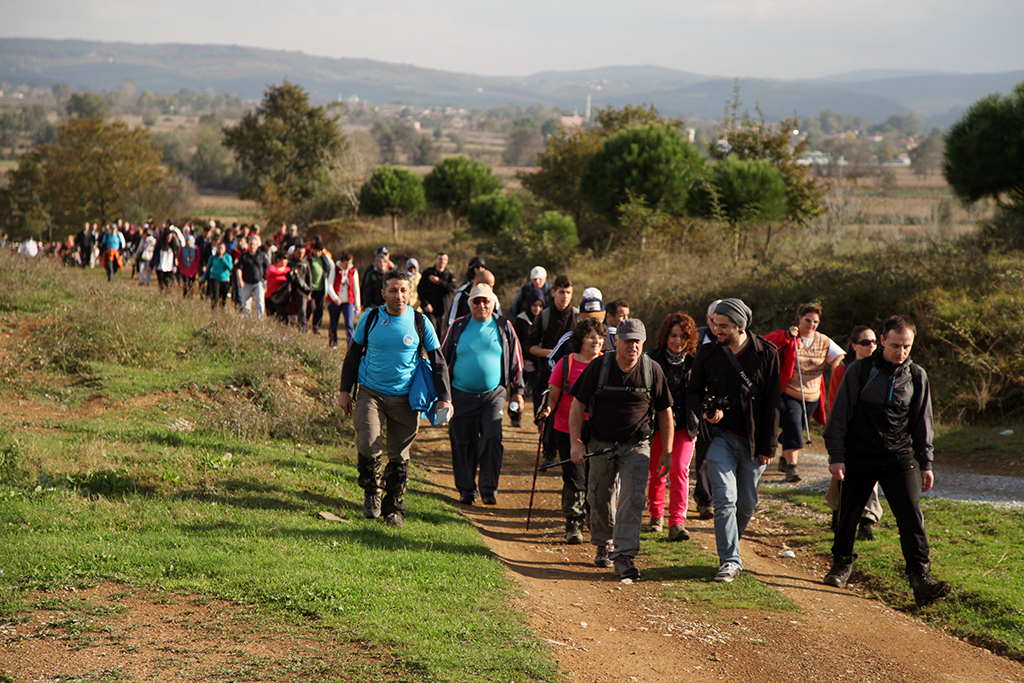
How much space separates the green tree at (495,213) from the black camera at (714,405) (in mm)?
26970

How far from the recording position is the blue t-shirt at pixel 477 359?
26.0 feet

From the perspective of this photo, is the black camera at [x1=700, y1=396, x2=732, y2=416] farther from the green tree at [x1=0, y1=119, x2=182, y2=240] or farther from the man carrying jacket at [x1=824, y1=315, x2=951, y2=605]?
the green tree at [x1=0, y1=119, x2=182, y2=240]

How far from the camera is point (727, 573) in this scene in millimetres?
6457

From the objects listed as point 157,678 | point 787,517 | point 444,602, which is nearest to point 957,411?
point 787,517

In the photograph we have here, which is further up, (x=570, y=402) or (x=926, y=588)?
(x=570, y=402)

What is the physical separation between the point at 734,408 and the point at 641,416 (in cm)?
71

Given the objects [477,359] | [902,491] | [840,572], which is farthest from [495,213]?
[902,491]

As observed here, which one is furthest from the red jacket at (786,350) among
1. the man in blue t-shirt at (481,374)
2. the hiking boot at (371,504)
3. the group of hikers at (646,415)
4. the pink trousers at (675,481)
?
the hiking boot at (371,504)

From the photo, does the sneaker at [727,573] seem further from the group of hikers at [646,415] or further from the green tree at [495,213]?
the green tree at [495,213]

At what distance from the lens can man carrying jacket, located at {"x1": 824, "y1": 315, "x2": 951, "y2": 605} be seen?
602 cm

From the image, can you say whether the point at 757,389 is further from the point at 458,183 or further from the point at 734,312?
the point at 458,183

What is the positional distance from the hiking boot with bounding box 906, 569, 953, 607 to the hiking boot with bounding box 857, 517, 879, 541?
4.70ft

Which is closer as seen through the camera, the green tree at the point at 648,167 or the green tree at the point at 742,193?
the green tree at the point at 742,193

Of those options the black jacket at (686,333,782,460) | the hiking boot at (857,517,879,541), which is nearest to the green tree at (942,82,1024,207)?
the hiking boot at (857,517,879,541)
